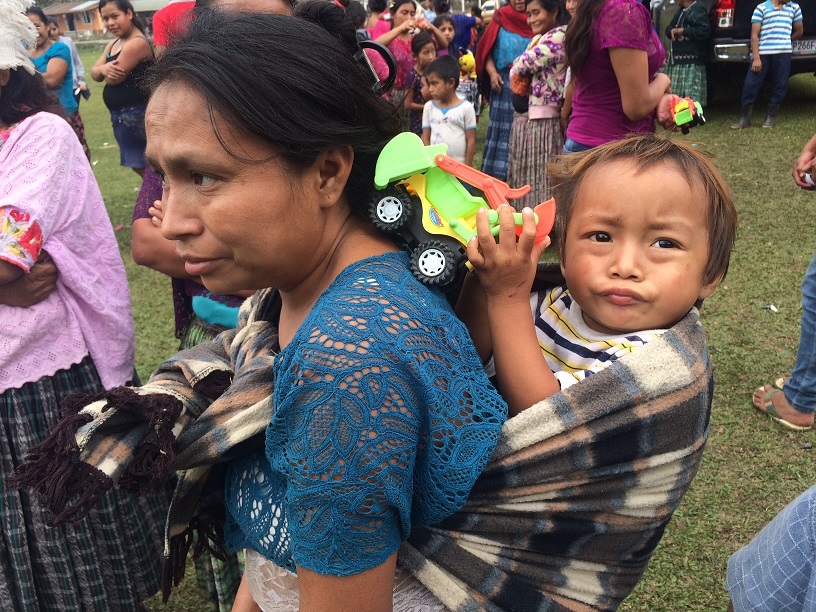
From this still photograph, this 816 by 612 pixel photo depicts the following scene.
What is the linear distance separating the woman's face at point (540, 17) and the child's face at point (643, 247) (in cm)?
493

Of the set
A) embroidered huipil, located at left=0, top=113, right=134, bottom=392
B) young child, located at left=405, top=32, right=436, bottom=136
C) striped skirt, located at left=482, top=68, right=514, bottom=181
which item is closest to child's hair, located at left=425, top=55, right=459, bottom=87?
striped skirt, located at left=482, top=68, right=514, bottom=181

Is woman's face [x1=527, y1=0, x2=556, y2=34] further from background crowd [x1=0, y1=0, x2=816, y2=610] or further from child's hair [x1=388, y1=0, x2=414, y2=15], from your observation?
child's hair [x1=388, y1=0, x2=414, y2=15]

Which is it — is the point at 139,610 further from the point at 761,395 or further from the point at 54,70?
the point at 54,70

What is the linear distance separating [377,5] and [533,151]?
4933mm

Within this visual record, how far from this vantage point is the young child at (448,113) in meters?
6.57

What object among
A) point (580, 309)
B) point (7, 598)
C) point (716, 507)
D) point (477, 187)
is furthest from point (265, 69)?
point (716, 507)

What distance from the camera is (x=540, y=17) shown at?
5.79m

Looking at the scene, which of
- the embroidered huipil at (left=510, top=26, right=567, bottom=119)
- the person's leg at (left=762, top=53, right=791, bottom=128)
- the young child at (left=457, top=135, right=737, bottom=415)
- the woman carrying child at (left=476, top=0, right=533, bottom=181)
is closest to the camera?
the young child at (left=457, top=135, right=737, bottom=415)

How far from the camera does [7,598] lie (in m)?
2.51

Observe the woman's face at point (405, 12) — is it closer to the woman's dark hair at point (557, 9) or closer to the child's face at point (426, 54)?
the child's face at point (426, 54)

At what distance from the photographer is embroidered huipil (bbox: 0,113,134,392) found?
227 centimetres

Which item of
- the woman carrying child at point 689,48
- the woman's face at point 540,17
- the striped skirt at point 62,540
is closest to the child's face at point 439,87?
the woman's face at point 540,17

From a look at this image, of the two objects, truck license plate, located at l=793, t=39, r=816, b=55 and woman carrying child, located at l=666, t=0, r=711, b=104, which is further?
woman carrying child, located at l=666, t=0, r=711, b=104

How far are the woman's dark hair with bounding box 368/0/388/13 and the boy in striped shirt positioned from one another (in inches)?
188
